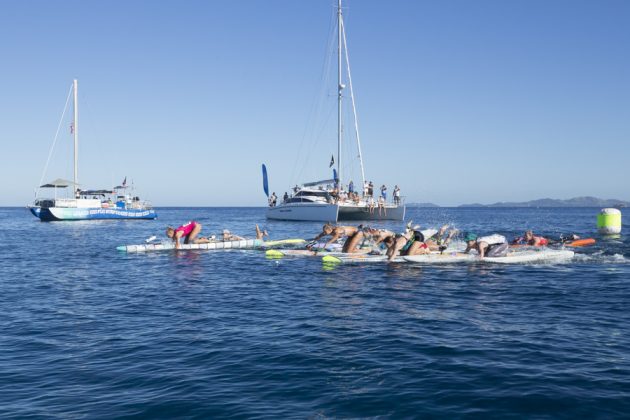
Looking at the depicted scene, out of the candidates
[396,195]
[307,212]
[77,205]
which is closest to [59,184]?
[77,205]

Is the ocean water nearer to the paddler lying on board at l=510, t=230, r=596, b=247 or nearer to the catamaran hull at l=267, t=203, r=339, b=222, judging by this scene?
the paddler lying on board at l=510, t=230, r=596, b=247

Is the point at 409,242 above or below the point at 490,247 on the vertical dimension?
above

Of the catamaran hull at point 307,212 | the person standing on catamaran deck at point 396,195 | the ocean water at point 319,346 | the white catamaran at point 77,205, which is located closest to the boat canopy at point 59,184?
the white catamaran at point 77,205

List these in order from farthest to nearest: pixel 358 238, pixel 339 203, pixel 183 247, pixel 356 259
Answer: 1. pixel 339 203
2. pixel 183 247
3. pixel 358 238
4. pixel 356 259

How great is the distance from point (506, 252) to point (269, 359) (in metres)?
16.8

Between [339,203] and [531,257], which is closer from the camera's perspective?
[531,257]

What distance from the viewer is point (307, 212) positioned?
200 feet

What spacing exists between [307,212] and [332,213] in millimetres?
4596

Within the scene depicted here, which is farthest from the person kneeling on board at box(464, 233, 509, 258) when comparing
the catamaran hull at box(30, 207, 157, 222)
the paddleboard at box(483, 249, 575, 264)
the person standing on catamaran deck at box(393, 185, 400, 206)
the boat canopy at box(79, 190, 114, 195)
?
the boat canopy at box(79, 190, 114, 195)

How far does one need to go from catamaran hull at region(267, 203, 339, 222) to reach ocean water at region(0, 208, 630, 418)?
38352 mm

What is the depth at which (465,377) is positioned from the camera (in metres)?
7.99

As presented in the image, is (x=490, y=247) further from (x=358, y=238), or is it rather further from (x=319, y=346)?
(x=319, y=346)

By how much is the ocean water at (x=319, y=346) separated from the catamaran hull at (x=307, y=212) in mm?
38352

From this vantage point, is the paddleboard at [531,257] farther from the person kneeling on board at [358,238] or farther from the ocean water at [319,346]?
the person kneeling on board at [358,238]
